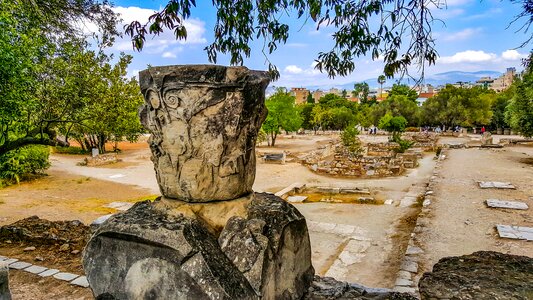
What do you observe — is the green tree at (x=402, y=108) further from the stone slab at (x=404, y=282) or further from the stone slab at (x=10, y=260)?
the stone slab at (x=10, y=260)

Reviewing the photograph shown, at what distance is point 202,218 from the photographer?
2.37m

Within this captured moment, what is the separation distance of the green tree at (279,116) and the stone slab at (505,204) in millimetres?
22220

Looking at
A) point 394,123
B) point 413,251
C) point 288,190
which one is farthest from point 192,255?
point 394,123

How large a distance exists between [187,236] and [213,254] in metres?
0.18

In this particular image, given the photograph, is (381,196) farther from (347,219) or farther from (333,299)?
(333,299)

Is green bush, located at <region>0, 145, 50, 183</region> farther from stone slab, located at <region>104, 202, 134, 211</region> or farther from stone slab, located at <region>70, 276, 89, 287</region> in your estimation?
stone slab, located at <region>70, 276, 89, 287</region>

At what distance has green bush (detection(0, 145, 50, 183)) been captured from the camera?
48.0ft

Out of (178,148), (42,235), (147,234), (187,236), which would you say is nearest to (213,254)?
(187,236)

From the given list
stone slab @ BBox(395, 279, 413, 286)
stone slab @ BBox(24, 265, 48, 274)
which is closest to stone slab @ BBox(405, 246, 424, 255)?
stone slab @ BBox(395, 279, 413, 286)

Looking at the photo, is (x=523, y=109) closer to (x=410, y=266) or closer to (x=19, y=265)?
(x=410, y=266)

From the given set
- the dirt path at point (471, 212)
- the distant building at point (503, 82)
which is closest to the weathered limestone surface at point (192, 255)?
the dirt path at point (471, 212)

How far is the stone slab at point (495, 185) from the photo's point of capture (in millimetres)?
11852

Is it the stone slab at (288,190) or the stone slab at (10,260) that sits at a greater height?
the stone slab at (10,260)

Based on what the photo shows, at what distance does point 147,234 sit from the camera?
2.06 m
